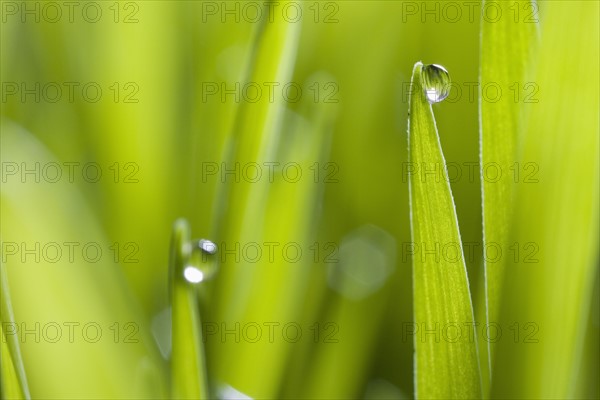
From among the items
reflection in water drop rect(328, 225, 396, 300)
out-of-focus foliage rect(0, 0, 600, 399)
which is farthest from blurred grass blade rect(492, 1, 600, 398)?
reflection in water drop rect(328, 225, 396, 300)

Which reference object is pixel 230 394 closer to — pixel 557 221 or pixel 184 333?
pixel 184 333

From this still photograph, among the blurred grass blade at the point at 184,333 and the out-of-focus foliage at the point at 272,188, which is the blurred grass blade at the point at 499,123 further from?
the blurred grass blade at the point at 184,333

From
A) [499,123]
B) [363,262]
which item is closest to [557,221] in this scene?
[499,123]

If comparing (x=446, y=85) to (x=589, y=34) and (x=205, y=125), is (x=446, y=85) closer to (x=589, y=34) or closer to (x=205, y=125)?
(x=589, y=34)

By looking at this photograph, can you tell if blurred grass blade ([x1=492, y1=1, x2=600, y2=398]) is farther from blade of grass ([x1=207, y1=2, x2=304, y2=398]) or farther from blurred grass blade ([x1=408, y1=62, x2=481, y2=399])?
blade of grass ([x1=207, y1=2, x2=304, y2=398])

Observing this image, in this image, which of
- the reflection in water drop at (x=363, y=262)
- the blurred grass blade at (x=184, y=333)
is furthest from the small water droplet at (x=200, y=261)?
the reflection in water drop at (x=363, y=262)
